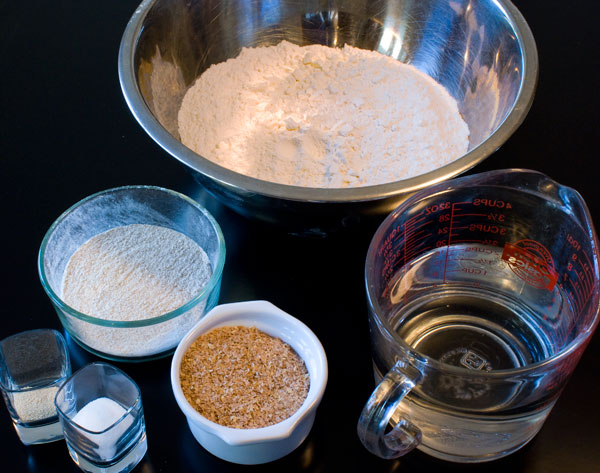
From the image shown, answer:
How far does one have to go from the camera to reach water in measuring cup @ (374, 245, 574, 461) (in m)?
0.80

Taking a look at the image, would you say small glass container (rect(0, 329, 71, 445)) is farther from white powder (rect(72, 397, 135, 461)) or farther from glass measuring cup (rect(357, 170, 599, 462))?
glass measuring cup (rect(357, 170, 599, 462))

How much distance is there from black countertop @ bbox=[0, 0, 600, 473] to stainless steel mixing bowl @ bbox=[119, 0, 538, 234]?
0.11 meters

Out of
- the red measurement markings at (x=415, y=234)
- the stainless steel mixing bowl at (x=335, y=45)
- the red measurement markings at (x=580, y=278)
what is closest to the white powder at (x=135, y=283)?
the stainless steel mixing bowl at (x=335, y=45)

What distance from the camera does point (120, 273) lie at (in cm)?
100

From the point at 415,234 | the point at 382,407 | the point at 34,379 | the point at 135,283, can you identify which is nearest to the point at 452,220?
the point at 415,234

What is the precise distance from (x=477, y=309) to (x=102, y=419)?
19.7 inches

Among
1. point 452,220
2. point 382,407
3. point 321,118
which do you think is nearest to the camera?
point 382,407

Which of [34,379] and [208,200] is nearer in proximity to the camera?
[34,379]

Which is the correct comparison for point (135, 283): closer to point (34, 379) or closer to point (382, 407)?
point (34, 379)

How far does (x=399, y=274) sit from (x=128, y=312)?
14.4 inches

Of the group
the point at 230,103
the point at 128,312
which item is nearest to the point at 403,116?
the point at 230,103

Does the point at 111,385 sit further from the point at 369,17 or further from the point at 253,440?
the point at 369,17

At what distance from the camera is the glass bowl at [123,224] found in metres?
0.90

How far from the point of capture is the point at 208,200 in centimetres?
113
